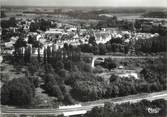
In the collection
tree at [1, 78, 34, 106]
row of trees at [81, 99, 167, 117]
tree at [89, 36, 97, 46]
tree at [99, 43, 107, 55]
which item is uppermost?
tree at [89, 36, 97, 46]

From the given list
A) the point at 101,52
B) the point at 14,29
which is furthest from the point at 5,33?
the point at 101,52

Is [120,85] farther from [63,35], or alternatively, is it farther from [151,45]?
[63,35]

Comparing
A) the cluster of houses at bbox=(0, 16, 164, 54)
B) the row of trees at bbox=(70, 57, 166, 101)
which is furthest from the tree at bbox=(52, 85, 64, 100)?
the cluster of houses at bbox=(0, 16, 164, 54)

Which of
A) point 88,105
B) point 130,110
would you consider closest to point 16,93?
point 88,105

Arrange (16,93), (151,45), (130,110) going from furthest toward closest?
(151,45) < (130,110) < (16,93)

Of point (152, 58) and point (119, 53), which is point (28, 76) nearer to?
point (119, 53)

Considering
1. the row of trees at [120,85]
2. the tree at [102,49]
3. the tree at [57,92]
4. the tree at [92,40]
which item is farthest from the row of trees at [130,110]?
the tree at [92,40]

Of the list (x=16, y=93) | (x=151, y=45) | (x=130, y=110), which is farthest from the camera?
(x=151, y=45)

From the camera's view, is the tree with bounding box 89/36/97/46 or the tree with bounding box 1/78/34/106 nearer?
the tree with bounding box 1/78/34/106

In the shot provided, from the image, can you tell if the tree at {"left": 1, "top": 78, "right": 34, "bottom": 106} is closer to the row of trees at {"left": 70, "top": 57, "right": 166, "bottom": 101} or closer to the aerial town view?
the aerial town view
